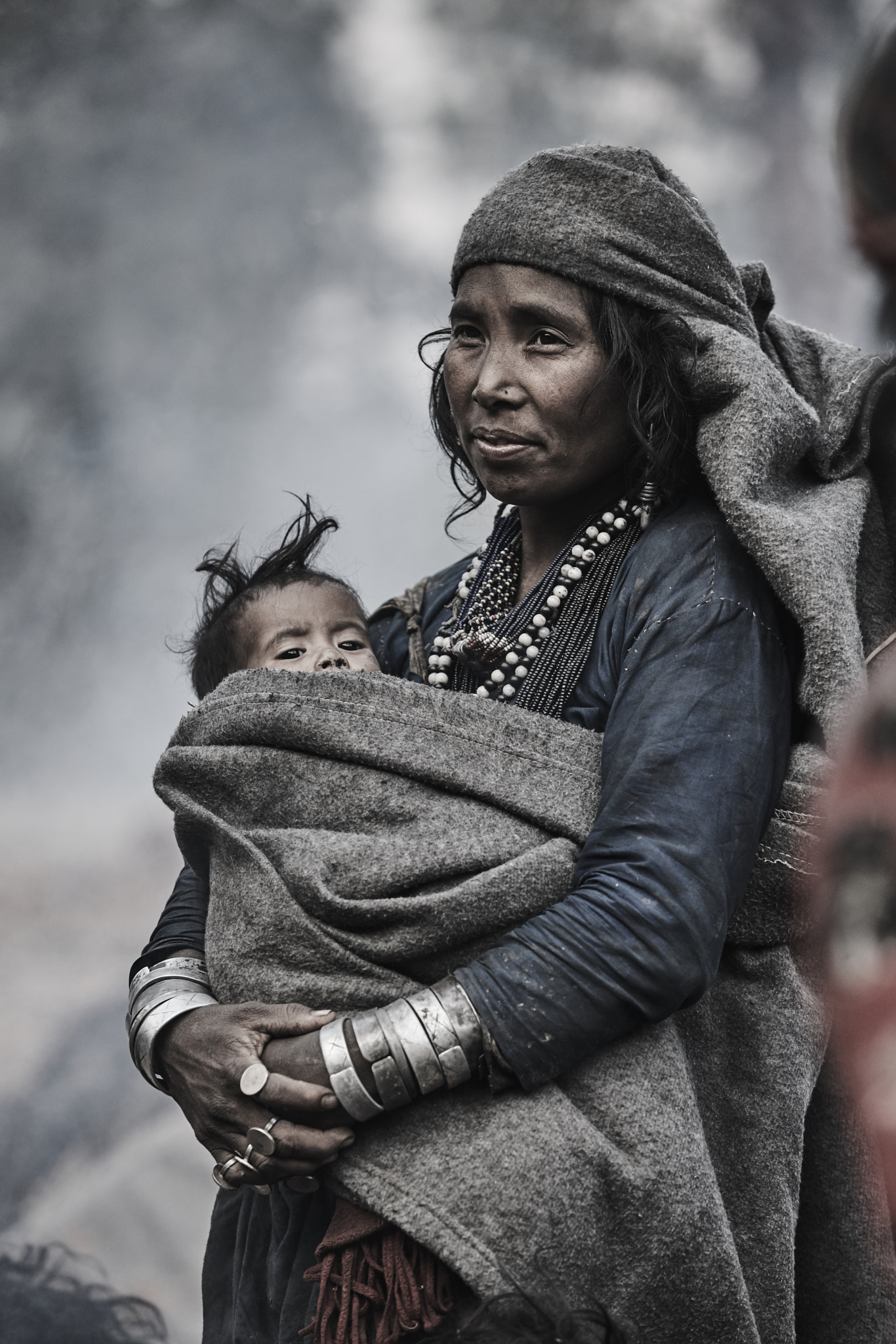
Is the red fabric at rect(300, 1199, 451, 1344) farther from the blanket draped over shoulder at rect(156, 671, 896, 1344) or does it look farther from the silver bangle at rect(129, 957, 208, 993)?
the silver bangle at rect(129, 957, 208, 993)

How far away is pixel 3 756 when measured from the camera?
3.43 m

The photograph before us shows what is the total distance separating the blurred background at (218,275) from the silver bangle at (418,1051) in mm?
2362

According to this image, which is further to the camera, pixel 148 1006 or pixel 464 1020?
pixel 148 1006

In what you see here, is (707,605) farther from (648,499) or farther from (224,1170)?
(224,1170)

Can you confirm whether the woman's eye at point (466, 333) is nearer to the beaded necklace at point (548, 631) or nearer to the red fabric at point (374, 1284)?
the beaded necklace at point (548, 631)

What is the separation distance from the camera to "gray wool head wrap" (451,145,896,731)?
52.2 inches

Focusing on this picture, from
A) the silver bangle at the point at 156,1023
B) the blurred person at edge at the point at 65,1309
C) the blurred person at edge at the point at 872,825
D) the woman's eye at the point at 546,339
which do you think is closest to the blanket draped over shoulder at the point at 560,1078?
the silver bangle at the point at 156,1023

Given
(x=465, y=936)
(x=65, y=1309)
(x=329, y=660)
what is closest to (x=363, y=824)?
(x=465, y=936)

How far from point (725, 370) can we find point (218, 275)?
264 centimetres

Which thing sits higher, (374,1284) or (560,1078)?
(560,1078)

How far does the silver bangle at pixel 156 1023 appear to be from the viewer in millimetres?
1347

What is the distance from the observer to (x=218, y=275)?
368cm

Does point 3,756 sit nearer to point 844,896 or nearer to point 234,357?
point 234,357

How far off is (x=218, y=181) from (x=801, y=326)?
8.16 ft
